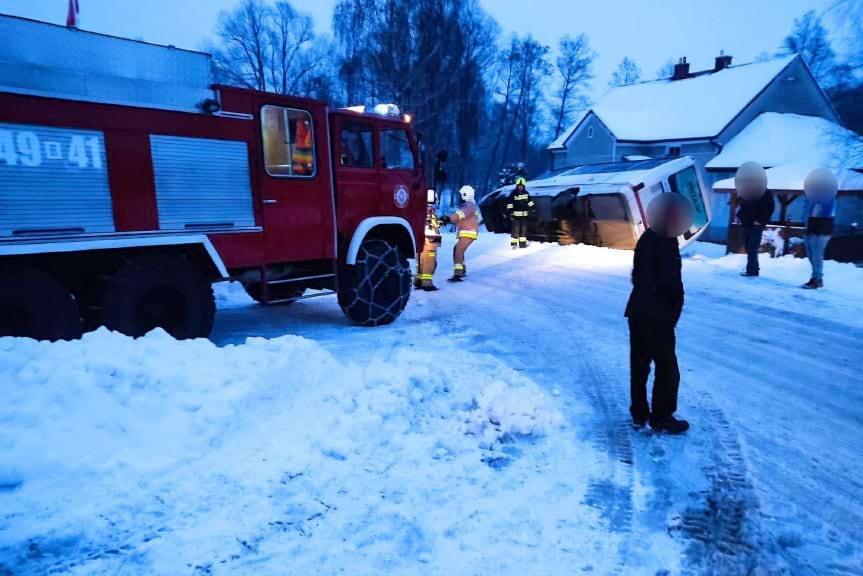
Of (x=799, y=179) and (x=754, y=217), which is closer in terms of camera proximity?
(x=754, y=217)

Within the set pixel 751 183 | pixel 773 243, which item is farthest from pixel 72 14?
pixel 773 243

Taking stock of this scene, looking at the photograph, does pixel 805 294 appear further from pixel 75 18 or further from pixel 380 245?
pixel 75 18

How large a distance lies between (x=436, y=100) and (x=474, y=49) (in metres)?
6.05

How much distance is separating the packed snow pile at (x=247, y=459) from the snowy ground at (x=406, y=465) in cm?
1

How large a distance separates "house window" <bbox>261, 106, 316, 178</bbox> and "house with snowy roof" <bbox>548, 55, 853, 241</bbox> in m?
22.3

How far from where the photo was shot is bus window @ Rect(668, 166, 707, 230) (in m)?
14.9

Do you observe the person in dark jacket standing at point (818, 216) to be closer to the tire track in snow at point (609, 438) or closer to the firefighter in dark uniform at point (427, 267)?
the tire track in snow at point (609, 438)

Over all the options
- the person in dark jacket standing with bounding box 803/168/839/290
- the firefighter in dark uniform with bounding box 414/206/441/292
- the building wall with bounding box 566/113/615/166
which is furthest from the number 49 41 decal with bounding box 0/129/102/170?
the building wall with bounding box 566/113/615/166

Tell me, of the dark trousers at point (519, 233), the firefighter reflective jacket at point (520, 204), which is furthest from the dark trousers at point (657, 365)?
the dark trousers at point (519, 233)

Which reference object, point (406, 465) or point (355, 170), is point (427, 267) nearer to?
point (355, 170)

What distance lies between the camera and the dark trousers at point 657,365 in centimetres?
401

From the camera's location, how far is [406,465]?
11.4 ft

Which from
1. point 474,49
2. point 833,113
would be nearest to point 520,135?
point 474,49

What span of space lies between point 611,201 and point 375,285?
9.54 meters
